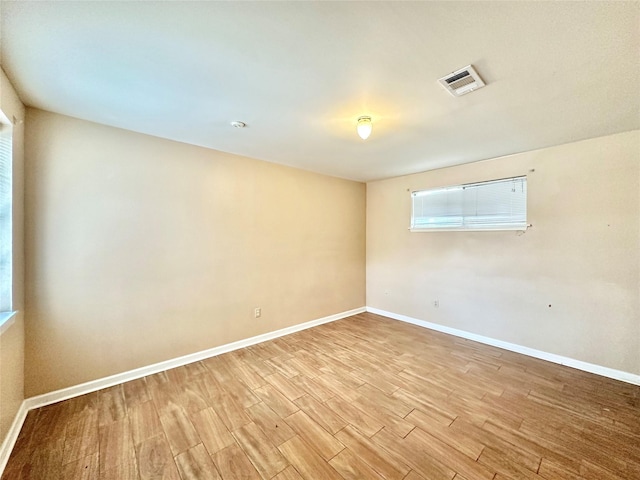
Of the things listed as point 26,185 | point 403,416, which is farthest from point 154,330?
point 403,416

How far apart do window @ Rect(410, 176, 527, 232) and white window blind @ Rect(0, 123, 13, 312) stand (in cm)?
463

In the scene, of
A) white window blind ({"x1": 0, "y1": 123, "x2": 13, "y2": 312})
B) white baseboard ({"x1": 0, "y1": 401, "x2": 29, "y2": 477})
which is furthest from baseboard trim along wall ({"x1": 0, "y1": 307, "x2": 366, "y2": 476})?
white window blind ({"x1": 0, "y1": 123, "x2": 13, "y2": 312})

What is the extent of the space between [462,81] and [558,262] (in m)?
2.58

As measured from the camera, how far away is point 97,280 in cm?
238

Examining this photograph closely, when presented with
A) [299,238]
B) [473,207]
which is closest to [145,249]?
[299,238]

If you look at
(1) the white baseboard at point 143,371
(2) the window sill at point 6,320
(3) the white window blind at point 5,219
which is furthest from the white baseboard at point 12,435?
(3) the white window blind at point 5,219

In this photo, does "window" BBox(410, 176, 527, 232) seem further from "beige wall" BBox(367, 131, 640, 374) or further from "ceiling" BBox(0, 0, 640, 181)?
"ceiling" BBox(0, 0, 640, 181)

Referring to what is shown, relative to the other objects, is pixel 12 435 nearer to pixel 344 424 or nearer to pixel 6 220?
pixel 6 220

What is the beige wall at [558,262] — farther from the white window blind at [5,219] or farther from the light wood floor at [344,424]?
the white window blind at [5,219]

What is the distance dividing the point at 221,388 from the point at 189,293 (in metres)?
1.13

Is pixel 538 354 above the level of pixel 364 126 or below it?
below

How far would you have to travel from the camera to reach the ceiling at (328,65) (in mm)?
1201

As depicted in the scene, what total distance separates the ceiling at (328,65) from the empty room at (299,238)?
0.02 metres

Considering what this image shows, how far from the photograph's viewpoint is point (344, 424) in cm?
194
